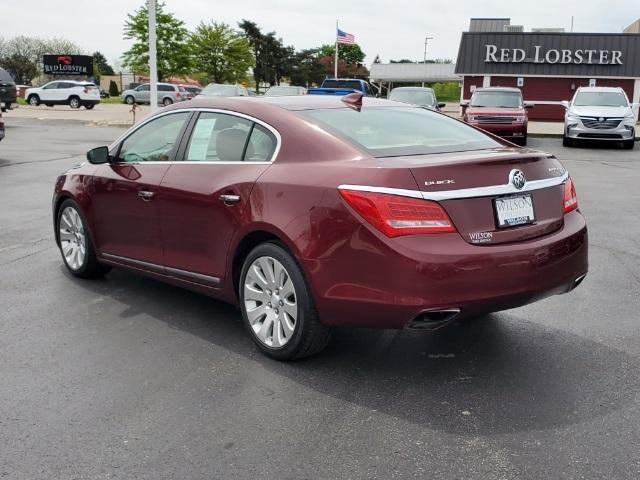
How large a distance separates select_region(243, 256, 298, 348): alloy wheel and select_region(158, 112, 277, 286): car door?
303mm

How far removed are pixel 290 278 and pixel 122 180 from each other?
204cm

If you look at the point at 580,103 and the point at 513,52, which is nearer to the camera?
the point at 580,103

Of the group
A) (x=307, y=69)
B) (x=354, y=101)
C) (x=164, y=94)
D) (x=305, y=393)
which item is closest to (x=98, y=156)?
(x=354, y=101)

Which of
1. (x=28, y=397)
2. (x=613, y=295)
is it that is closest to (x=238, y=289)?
(x=28, y=397)

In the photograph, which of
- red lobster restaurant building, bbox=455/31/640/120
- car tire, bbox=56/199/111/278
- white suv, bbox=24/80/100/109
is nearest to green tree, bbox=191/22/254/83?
white suv, bbox=24/80/100/109

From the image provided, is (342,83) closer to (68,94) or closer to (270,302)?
(270,302)

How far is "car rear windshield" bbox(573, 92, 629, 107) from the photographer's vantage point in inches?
904

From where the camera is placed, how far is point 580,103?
76.1 feet

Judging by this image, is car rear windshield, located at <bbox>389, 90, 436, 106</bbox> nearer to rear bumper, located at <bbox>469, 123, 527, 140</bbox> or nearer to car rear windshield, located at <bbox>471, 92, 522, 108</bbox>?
car rear windshield, located at <bbox>471, 92, 522, 108</bbox>

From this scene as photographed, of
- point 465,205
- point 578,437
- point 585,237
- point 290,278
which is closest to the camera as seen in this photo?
point 578,437

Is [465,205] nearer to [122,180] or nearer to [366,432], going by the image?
[366,432]

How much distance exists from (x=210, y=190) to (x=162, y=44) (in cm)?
6739

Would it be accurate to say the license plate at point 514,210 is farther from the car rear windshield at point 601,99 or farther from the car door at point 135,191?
the car rear windshield at point 601,99

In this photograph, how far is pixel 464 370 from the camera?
174 inches
